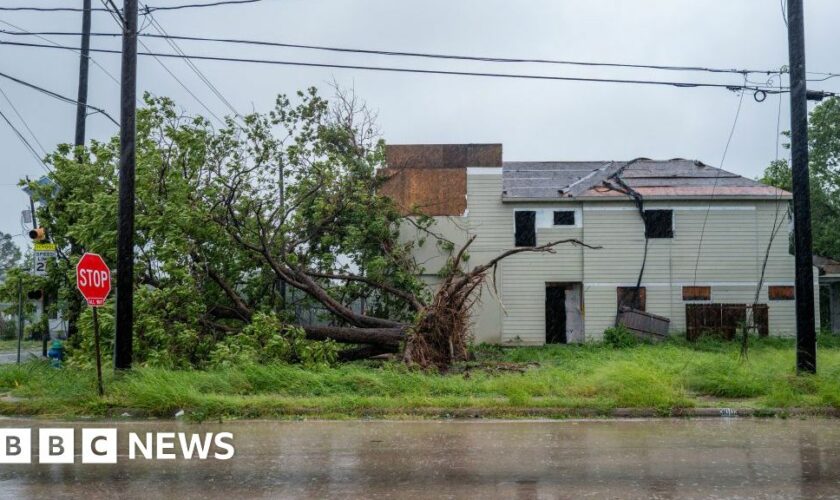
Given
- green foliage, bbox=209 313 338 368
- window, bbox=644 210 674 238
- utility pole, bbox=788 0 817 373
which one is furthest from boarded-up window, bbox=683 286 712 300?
green foliage, bbox=209 313 338 368

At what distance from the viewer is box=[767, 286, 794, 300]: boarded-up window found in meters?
25.6

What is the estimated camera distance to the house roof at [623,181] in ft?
83.9

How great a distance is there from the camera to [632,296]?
2550 centimetres

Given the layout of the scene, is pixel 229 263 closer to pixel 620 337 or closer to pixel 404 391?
pixel 404 391

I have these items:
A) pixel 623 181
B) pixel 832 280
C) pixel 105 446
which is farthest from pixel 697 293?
pixel 105 446

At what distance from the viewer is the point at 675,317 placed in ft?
83.3

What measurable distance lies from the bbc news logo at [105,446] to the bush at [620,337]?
15.9 m

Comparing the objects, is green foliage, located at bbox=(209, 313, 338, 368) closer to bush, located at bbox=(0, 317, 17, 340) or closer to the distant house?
the distant house

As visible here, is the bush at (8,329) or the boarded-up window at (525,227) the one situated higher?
the boarded-up window at (525,227)

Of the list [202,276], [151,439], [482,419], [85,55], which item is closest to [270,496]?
[151,439]

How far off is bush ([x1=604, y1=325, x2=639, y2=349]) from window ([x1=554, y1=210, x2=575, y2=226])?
3.71 metres

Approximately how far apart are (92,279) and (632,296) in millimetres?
18032

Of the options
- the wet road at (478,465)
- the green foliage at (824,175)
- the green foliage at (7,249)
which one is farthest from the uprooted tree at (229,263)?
the green foliage at (7,249)

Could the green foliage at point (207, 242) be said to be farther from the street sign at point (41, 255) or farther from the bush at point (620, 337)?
the bush at point (620, 337)
